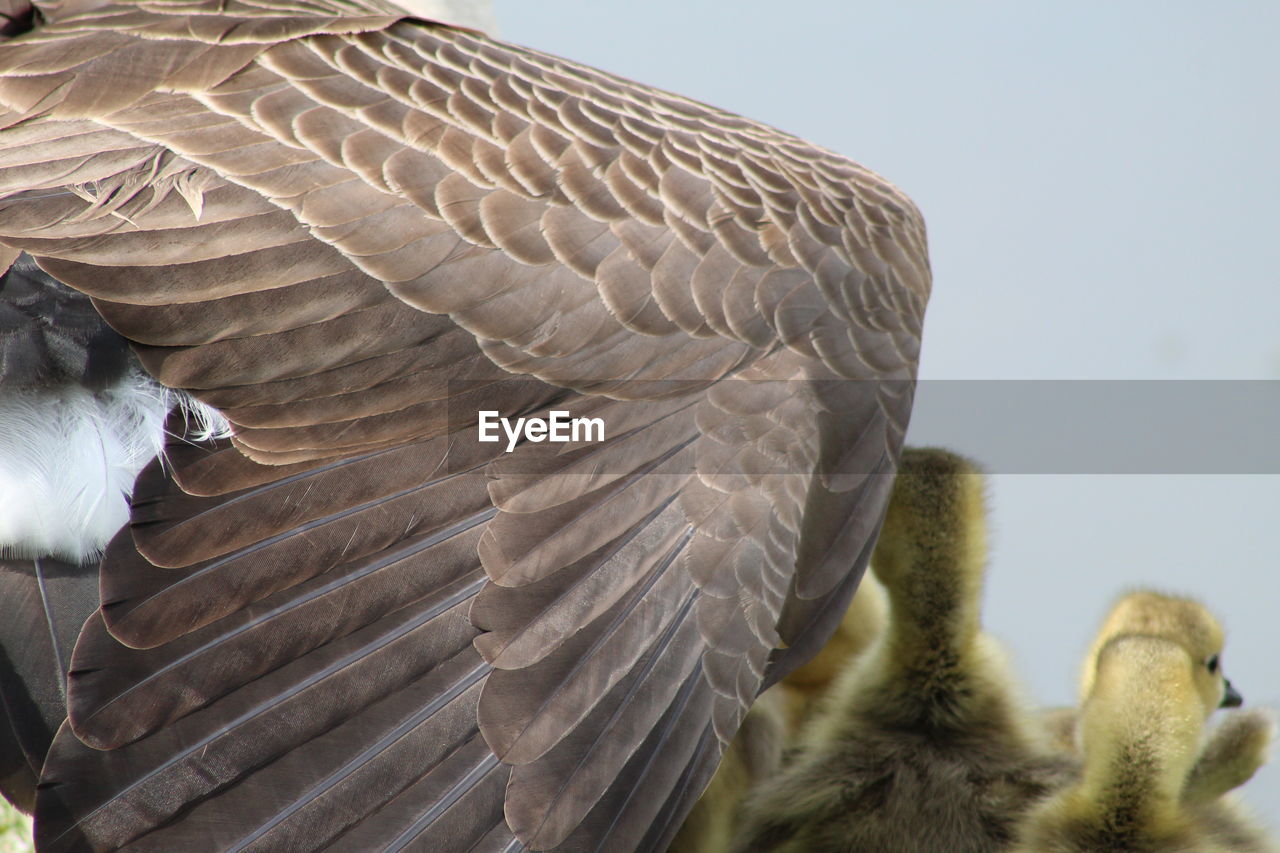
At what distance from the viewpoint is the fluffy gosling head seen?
148cm

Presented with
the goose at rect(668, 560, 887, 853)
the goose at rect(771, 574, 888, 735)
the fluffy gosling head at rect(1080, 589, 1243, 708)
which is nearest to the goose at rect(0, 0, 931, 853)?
the goose at rect(668, 560, 887, 853)

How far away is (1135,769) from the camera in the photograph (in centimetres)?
131

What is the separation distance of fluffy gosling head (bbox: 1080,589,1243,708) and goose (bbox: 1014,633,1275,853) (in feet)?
0.32

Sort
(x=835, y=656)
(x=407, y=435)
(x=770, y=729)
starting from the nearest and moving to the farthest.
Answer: (x=407, y=435) < (x=770, y=729) < (x=835, y=656)

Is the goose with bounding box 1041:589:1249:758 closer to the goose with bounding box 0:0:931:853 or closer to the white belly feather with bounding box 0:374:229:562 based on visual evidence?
the goose with bounding box 0:0:931:853

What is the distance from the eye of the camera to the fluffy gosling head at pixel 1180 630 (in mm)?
1477

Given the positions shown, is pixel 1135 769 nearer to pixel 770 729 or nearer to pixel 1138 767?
pixel 1138 767

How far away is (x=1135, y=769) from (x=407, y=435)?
821 millimetres

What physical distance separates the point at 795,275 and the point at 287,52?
543 mm

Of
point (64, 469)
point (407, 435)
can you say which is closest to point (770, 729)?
point (407, 435)

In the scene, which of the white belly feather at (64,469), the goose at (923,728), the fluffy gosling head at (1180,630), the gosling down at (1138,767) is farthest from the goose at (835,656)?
the white belly feather at (64,469)

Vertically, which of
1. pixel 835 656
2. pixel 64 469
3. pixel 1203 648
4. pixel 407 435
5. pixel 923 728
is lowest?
pixel 835 656

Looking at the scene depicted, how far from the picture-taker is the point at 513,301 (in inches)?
44.9

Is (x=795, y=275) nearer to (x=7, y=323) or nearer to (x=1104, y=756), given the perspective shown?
(x=1104, y=756)
